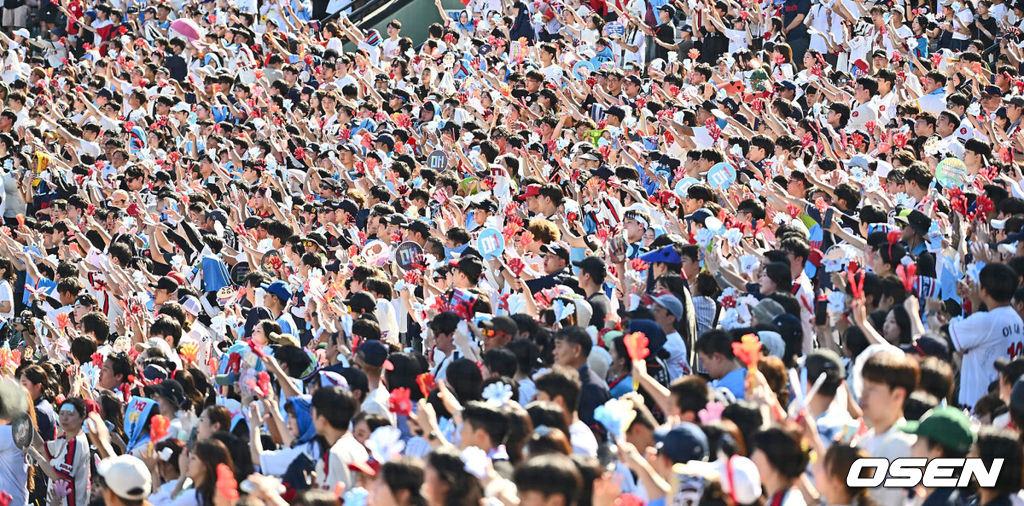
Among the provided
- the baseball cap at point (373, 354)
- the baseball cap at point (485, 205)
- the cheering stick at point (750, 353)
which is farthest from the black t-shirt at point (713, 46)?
the cheering stick at point (750, 353)

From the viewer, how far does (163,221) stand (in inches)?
506

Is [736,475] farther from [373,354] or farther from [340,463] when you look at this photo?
Result: [373,354]

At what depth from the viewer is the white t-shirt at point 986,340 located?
6.73 m

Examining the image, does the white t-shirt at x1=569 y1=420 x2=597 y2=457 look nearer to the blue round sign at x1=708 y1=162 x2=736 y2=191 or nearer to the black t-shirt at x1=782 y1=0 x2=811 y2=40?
the blue round sign at x1=708 y1=162 x2=736 y2=191

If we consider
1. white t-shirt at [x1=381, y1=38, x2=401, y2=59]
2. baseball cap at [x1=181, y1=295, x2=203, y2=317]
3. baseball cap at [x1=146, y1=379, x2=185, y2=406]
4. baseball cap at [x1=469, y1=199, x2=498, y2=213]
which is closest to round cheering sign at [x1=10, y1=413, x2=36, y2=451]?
baseball cap at [x1=146, y1=379, x2=185, y2=406]

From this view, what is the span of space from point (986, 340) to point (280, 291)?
492 cm

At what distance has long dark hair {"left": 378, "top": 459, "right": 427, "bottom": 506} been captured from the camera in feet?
16.3

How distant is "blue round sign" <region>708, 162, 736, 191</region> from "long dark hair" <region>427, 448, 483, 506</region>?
6154mm

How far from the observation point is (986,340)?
6742 mm

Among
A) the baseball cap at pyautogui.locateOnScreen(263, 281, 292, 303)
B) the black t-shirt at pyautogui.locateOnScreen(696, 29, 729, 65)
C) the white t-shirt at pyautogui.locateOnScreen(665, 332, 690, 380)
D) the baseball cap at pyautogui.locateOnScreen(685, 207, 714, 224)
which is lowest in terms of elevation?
the black t-shirt at pyautogui.locateOnScreen(696, 29, 729, 65)

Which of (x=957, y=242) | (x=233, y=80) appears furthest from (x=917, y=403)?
(x=233, y=80)

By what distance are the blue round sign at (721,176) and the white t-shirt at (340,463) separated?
536cm

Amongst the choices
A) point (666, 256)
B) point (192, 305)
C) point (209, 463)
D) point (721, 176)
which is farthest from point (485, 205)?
point (209, 463)

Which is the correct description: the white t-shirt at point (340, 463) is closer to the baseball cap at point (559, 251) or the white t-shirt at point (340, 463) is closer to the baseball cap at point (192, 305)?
the baseball cap at point (559, 251)
